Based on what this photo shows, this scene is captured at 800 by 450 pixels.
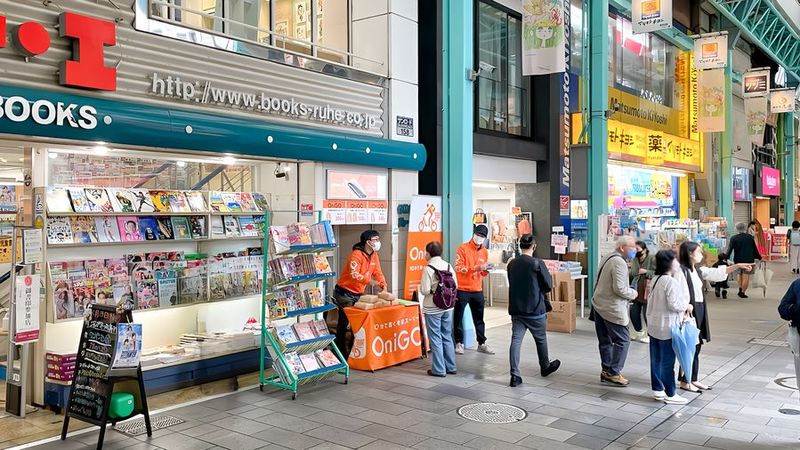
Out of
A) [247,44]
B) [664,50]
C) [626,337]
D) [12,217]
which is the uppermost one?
[664,50]

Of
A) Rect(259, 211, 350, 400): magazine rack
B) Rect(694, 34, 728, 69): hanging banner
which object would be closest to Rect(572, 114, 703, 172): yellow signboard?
Rect(694, 34, 728, 69): hanging banner

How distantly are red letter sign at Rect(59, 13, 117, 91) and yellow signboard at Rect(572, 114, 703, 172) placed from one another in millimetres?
9885

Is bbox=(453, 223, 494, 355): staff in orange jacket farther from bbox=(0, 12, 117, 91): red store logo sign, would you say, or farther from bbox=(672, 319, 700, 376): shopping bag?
bbox=(0, 12, 117, 91): red store logo sign

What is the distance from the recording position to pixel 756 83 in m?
20.9

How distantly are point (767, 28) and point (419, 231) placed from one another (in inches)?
790

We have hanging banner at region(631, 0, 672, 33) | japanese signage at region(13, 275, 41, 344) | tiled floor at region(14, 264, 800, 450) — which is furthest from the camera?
hanging banner at region(631, 0, 672, 33)

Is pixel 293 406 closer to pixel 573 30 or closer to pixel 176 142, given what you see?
pixel 176 142

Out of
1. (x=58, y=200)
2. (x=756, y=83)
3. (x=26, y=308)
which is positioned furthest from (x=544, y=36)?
(x=756, y=83)

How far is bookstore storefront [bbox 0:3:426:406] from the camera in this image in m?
5.98

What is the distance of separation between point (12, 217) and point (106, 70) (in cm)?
259

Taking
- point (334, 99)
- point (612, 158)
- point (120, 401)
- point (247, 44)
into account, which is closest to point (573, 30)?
point (612, 158)

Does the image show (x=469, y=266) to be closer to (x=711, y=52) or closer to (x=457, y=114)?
(x=457, y=114)

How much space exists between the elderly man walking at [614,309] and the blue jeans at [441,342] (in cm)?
161

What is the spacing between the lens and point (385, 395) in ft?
21.9
